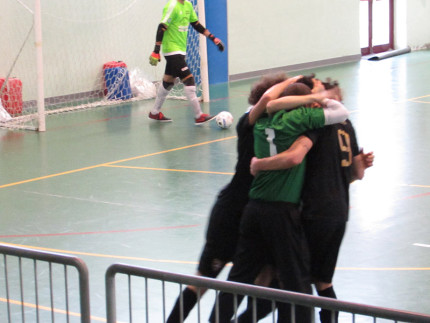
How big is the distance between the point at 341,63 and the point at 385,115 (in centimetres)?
978

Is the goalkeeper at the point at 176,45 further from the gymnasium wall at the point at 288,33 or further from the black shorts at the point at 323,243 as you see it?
the black shorts at the point at 323,243

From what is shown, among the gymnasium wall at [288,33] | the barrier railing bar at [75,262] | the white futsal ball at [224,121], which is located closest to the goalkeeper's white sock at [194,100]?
the white futsal ball at [224,121]

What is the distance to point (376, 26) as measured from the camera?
2428 centimetres

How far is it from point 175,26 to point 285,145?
920 cm

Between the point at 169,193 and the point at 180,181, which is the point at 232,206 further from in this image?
the point at 180,181

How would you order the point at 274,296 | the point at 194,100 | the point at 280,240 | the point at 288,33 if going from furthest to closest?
the point at 288,33
the point at 194,100
the point at 280,240
the point at 274,296

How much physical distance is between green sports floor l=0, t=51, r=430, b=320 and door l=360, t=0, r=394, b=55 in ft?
31.9

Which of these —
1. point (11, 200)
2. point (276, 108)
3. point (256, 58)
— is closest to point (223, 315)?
point (276, 108)

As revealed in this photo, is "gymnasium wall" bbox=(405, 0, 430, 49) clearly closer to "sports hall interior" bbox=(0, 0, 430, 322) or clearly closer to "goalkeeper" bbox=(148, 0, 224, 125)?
"sports hall interior" bbox=(0, 0, 430, 322)

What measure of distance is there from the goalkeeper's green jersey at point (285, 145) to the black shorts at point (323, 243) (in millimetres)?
161

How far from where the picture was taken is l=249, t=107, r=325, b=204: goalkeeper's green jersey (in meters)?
3.87

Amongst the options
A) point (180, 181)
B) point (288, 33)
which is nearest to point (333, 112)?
point (180, 181)

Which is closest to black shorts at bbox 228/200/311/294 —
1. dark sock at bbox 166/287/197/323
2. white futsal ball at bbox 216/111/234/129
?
dark sock at bbox 166/287/197/323

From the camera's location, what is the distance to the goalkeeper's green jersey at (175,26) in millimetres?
12703
